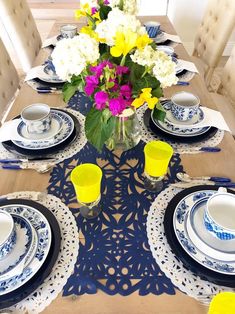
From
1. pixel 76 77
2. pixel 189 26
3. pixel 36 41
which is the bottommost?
pixel 189 26

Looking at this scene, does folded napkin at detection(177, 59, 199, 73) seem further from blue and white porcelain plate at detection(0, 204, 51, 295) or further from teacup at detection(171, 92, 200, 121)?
blue and white porcelain plate at detection(0, 204, 51, 295)

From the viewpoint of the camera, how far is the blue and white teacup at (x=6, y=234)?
548mm

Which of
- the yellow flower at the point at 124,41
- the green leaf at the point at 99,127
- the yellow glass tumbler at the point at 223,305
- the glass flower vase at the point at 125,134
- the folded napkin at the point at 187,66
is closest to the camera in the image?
the yellow glass tumbler at the point at 223,305

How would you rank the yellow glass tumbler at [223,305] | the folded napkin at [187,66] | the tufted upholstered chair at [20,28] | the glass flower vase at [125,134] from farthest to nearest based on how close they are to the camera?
the tufted upholstered chair at [20,28] < the folded napkin at [187,66] < the glass flower vase at [125,134] < the yellow glass tumbler at [223,305]

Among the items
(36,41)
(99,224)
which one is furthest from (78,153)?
(36,41)

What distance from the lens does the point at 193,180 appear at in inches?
29.7

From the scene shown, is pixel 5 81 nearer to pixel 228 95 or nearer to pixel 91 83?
pixel 91 83

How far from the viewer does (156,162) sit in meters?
0.69

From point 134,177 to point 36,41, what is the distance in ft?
4.35

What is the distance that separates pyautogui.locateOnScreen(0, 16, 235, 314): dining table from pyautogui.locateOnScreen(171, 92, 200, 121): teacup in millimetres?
130

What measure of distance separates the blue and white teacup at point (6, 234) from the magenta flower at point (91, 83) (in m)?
0.33

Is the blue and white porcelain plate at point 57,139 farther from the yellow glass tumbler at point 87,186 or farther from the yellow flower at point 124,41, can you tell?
the yellow flower at point 124,41

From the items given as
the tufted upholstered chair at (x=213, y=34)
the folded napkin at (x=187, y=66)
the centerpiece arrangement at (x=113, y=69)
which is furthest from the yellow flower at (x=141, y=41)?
the tufted upholstered chair at (x=213, y=34)

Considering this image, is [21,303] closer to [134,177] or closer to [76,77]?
[134,177]
